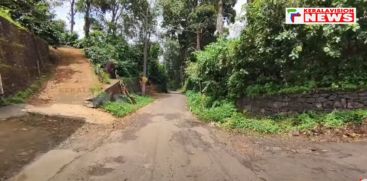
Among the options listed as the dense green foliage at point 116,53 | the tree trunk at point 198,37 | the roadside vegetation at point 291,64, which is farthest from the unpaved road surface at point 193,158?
the tree trunk at point 198,37

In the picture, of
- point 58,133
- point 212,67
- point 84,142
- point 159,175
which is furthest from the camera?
point 212,67

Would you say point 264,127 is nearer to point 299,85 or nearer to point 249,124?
point 249,124

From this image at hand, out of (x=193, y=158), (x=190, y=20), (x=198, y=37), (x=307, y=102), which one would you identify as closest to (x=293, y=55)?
(x=307, y=102)

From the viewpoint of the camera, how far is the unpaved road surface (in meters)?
7.48

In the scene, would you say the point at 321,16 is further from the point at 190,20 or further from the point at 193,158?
the point at 190,20

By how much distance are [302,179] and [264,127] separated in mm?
4865

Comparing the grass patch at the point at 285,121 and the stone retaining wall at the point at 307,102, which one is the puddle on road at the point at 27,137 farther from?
the stone retaining wall at the point at 307,102

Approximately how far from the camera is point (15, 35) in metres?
17.2

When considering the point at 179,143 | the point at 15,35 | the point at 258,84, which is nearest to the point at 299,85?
the point at 258,84

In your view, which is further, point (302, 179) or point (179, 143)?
point (179, 143)

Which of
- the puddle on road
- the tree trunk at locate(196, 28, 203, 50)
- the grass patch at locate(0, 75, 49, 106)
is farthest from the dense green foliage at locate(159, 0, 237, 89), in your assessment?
the puddle on road

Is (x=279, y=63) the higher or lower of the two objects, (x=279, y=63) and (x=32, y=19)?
the lower

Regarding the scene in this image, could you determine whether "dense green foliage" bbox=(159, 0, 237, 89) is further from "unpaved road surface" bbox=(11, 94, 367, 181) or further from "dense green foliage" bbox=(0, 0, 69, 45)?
"unpaved road surface" bbox=(11, 94, 367, 181)

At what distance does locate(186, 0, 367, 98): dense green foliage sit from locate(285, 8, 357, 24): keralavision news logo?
208 millimetres
